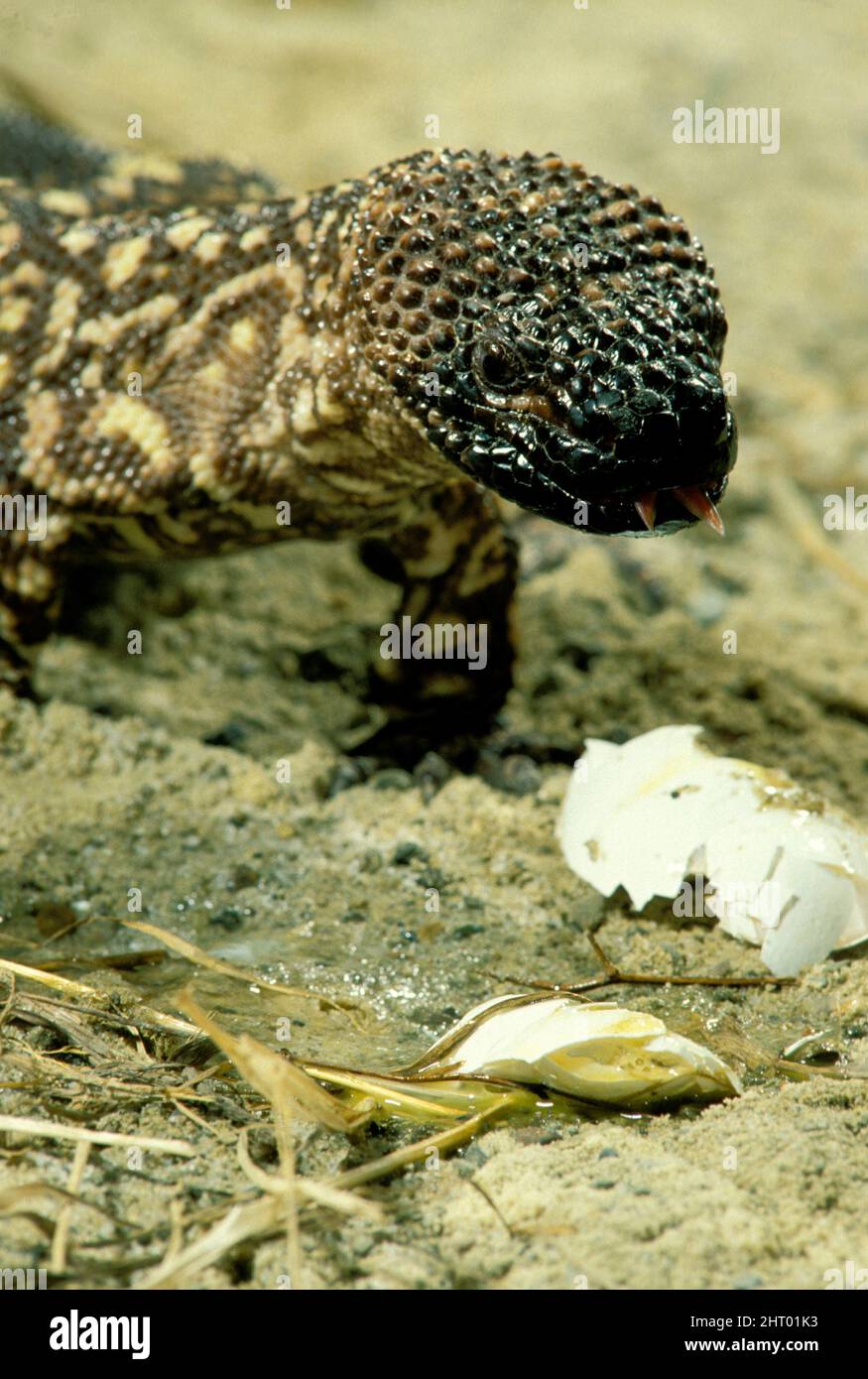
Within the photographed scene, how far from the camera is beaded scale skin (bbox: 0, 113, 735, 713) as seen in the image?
7.06 feet

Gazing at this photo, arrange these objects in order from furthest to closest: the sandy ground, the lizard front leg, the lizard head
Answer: the lizard front leg → the lizard head → the sandy ground

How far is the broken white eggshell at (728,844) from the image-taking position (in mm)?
2148

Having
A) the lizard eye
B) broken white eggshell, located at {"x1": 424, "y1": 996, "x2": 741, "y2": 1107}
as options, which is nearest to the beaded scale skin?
the lizard eye

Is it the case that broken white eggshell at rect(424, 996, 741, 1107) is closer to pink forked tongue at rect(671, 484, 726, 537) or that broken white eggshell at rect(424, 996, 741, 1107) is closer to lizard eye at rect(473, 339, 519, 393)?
pink forked tongue at rect(671, 484, 726, 537)

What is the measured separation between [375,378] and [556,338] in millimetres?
360

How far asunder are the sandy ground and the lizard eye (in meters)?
0.91

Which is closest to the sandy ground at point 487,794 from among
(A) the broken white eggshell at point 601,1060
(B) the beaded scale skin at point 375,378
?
(A) the broken white eggshell at point 601,1060

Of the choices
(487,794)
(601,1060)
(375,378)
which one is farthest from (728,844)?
(375,378)

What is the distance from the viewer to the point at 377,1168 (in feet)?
5.38

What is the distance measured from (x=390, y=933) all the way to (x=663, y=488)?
2.94 feet

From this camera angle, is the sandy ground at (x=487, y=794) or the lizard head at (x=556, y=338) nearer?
the sandy ground at (x=487, y=794)

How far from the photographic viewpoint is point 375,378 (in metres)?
2.34

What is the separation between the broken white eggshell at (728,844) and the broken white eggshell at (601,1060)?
38cm

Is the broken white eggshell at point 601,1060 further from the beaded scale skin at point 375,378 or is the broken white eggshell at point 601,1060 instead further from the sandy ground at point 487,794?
the beaded scale skin at point 375,378
